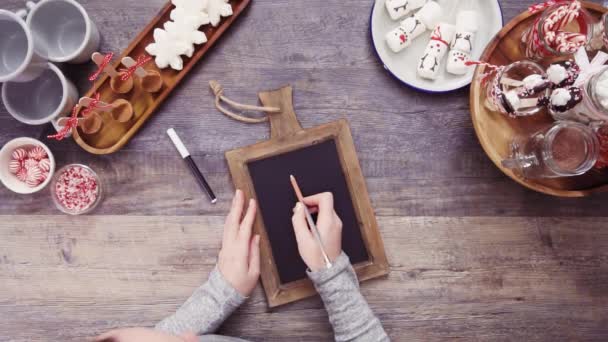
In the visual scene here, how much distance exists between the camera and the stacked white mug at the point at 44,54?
2.99 feet

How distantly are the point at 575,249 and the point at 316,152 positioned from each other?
0.61 metres

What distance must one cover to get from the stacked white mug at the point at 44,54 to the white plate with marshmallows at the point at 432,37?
0.60m

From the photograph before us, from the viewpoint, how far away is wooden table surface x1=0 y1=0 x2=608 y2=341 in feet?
3.33

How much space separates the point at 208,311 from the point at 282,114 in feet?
1.43

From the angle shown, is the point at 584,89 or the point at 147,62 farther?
the point at 147,62

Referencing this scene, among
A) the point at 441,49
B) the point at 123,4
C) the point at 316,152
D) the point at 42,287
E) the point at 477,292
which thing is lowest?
the point at 477,292

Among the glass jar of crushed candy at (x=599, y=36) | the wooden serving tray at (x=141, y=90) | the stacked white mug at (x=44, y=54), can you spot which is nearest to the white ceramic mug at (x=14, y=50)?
the stacked white mug at (x=44, y=54)

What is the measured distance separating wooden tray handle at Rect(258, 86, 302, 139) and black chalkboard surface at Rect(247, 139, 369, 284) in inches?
1.9

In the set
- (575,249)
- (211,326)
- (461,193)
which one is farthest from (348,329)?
(575,249)

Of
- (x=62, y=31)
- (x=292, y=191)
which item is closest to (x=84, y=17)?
(x=62, y=31)

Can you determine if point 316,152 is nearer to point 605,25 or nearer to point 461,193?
point 461,193

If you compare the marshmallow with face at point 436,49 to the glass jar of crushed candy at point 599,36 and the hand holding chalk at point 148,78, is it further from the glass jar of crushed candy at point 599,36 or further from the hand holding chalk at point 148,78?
the hand holding chalk at point 148,78

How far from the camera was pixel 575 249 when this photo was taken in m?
1.03

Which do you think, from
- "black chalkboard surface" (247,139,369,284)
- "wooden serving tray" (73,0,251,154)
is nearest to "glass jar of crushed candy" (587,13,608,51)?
"black chalkboard surface" (247,139,369,284)
